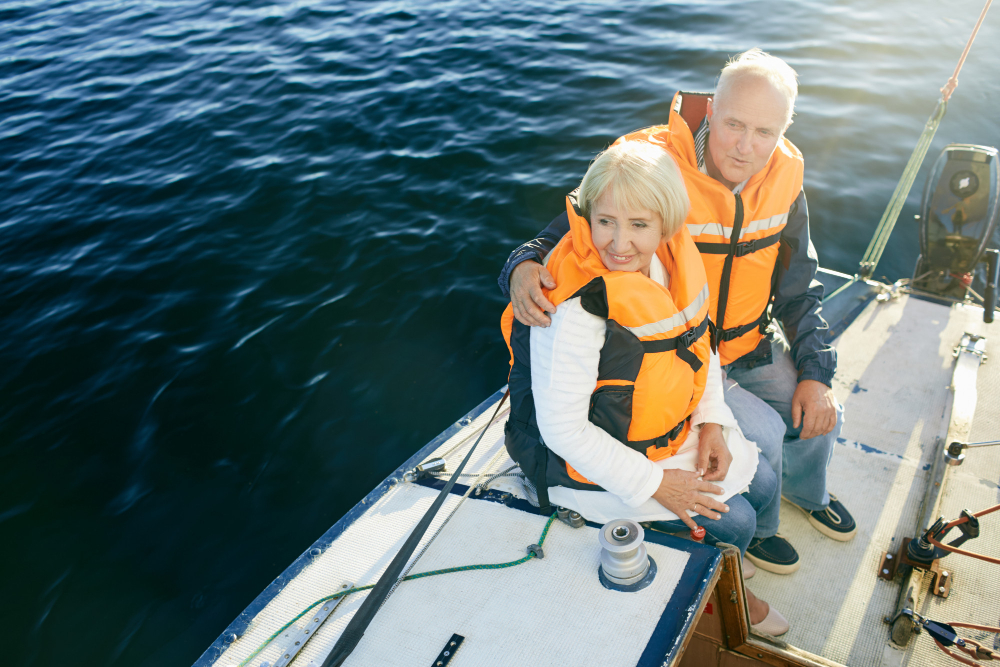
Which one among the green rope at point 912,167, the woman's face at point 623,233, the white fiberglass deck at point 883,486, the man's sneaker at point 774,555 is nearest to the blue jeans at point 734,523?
the man's sneaker at point 774,555

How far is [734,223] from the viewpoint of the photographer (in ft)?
7.97

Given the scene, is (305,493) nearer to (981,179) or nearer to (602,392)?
(602,392)

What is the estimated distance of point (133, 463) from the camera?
415cm

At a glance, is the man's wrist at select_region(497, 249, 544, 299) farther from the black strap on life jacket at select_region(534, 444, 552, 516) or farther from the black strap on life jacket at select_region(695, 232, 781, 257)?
the black strap on life jacket at select_region(695, 232, 781, 257)

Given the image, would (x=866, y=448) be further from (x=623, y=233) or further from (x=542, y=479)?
(x=623, y=233)

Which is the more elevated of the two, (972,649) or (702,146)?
(702,146)

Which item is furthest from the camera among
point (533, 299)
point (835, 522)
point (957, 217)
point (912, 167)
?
point (912, 167)

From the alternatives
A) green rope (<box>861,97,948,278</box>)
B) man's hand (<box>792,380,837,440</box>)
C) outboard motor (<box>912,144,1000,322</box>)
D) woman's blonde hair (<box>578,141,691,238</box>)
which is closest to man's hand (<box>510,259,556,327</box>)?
woman's blonde hair (<box>578,141,691,238</box>)

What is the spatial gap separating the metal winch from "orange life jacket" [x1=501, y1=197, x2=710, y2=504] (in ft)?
0.79

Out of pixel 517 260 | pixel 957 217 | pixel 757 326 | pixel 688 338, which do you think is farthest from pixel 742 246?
pixel 957 217

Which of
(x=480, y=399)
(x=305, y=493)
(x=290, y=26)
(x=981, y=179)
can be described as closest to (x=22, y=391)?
(x=305, y=493)

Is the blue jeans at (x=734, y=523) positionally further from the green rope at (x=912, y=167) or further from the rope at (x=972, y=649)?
the green rope at (x=912, y=167)

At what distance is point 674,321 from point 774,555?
4.48 ft

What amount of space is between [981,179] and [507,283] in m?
4.03
